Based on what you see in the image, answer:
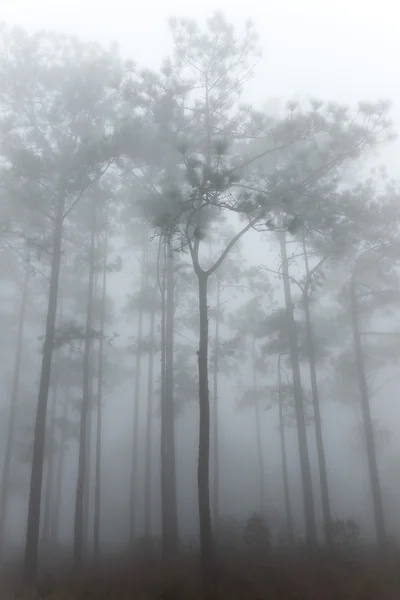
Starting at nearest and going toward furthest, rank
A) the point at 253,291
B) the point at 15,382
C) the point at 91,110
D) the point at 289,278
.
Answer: the point at 91,110 < the point at 289,278 < the point at 15,382 < the point at 253,291

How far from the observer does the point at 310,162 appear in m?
13.1

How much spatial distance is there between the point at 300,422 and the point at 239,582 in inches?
289

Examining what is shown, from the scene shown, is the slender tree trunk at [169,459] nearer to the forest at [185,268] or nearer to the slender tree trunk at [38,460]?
the forest at [185,268]

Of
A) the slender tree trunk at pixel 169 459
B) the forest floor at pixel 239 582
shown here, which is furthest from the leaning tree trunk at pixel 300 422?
the slender tree trunk at pixel 169 459

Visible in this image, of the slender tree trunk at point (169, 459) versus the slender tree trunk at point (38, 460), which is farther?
the slender tree trunk at point (169, 459)

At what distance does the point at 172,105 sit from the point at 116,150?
2.41 meters

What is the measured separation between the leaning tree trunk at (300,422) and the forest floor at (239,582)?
2.06 m

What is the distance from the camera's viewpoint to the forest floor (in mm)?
9648

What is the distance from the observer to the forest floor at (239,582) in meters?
9.65

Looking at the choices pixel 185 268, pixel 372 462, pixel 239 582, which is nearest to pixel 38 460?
pixel 239 582

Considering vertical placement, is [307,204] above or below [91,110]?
below

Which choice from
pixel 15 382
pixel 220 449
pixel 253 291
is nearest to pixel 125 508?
pixel 220 449

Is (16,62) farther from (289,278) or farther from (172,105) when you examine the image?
(289,278)

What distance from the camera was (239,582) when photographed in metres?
10.2
